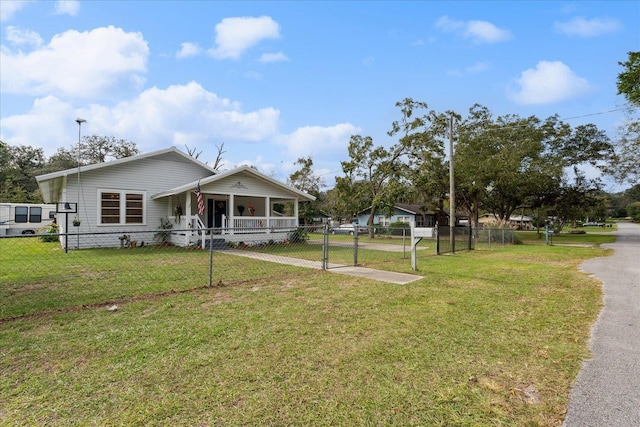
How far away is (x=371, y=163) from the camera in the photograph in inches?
944

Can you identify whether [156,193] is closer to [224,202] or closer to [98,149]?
[224,202]

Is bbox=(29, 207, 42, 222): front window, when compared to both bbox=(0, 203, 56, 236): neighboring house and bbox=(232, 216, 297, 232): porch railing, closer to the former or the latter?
bbox=(0, 203, 56, 236): neighboring house

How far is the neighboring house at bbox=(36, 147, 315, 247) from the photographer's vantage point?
13.9 metres

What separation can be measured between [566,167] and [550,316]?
1053 inches

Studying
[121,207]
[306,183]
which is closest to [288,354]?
[121,207]

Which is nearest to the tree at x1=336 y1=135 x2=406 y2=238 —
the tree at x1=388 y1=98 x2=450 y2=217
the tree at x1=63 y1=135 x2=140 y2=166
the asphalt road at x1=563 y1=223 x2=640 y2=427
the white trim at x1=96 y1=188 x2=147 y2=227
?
the tree at x1=388 y1=98 x2=450 y2=217

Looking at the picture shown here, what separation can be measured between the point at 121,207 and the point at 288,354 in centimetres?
1446

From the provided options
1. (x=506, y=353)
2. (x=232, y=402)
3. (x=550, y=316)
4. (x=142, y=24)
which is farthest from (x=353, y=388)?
(x=142, y=24)

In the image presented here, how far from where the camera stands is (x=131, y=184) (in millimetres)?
15062

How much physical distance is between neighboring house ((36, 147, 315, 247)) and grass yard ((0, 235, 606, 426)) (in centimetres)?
815

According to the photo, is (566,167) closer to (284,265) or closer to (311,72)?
(311,72)

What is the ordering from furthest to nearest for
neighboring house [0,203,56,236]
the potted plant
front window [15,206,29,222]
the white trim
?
front window [15,206,29,222] → neighboring house [0,203,56,236] → the potted plant → the white trim

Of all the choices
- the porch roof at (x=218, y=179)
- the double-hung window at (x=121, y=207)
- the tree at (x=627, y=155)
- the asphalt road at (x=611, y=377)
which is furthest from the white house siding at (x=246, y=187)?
the tree at (x=627, y=155)

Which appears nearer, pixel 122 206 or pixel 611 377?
pixel 611 377
